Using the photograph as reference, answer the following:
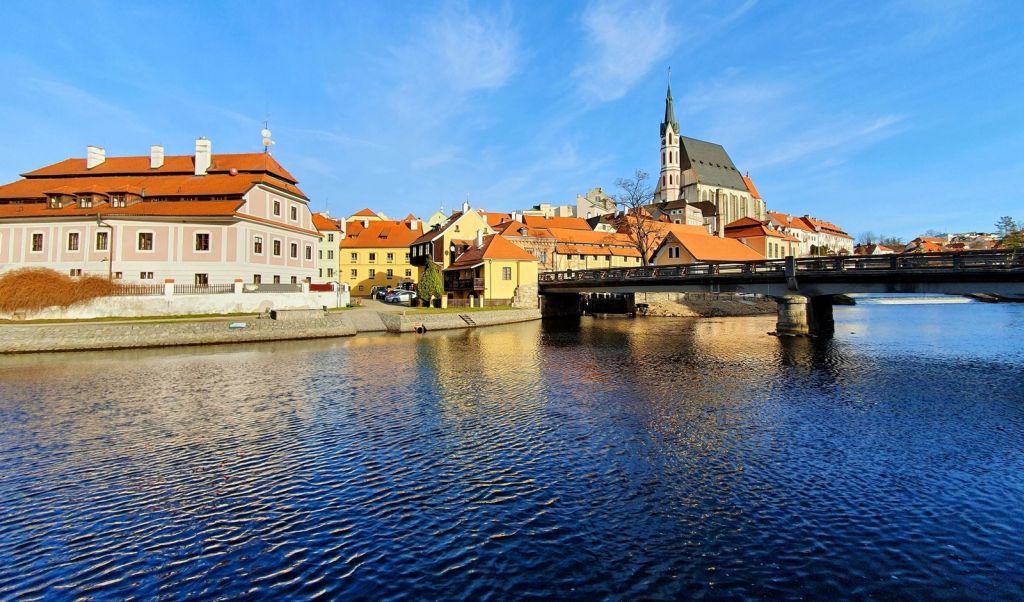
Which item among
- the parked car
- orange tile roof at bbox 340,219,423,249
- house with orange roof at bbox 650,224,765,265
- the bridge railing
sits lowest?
the parked car

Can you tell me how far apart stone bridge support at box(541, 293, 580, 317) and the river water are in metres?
41.9

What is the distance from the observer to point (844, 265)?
35688 mm

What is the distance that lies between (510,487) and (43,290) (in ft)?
136

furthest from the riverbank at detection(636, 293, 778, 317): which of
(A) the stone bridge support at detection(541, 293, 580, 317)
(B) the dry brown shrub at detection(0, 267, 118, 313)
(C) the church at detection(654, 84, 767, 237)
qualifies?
(C) the church at detection(654, 84, 767, 237)

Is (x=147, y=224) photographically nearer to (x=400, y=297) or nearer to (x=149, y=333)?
(x=149, y=333)

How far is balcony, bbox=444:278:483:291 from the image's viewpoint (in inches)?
2404

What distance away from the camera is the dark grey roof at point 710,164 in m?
153

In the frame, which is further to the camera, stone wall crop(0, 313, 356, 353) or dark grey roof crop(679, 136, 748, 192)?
dark grey roof crop(679, 136, 748, 192)

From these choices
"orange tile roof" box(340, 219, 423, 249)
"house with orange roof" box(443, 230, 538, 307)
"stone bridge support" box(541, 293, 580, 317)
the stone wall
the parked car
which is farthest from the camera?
"orange tile roof" box(340, 219, 423, 249)

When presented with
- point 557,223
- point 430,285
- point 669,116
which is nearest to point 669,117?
point 669,116

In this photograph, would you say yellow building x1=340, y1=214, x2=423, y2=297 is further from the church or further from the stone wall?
the church

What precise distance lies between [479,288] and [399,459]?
48.4 m

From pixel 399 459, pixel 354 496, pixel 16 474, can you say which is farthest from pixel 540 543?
pixel 16 474

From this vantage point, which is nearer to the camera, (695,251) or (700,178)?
(695,251)
